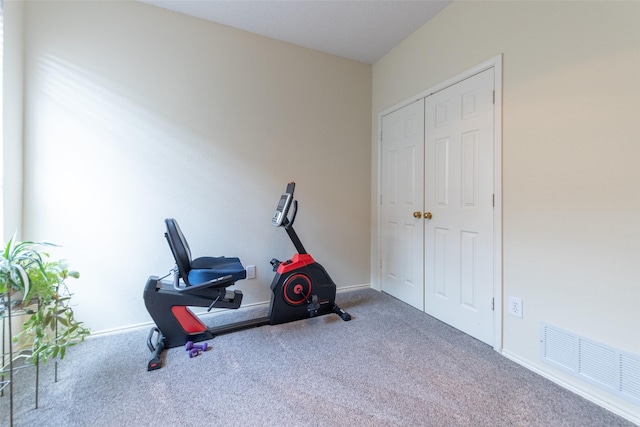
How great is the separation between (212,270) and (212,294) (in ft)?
0.59

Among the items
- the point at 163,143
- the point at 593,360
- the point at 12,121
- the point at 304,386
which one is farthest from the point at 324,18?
the point at 593,360

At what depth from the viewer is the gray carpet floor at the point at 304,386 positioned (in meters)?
1.22

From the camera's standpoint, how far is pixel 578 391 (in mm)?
1367

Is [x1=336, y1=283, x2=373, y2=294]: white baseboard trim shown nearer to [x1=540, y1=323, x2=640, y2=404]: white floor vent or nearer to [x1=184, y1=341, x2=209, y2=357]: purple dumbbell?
[x1=184, y1=341, x2=209, y2=357]: purple dumbbell

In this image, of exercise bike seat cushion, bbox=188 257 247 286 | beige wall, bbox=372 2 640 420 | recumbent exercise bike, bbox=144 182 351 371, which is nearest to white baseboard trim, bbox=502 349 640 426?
beige wall, bbox=372 2 640 420

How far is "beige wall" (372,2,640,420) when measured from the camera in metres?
1.22

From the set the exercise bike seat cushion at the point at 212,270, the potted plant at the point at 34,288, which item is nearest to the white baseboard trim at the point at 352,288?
the exercise bike seat cushion at the point at 212,270

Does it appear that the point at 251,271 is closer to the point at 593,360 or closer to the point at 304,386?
the point at 304,386

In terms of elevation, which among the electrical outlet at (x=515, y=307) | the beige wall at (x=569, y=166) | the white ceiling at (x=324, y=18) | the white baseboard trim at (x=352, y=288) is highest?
the white ceiling at (x=324, y=18)

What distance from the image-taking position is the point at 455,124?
6.70 ft

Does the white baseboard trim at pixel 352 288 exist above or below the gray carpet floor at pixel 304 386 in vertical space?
above

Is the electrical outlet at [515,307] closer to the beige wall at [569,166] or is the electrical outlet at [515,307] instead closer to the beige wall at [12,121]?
the beige wall at [569,166]

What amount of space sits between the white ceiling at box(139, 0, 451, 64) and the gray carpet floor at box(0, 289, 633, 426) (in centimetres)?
261

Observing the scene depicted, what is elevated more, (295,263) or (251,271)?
(295,263)
